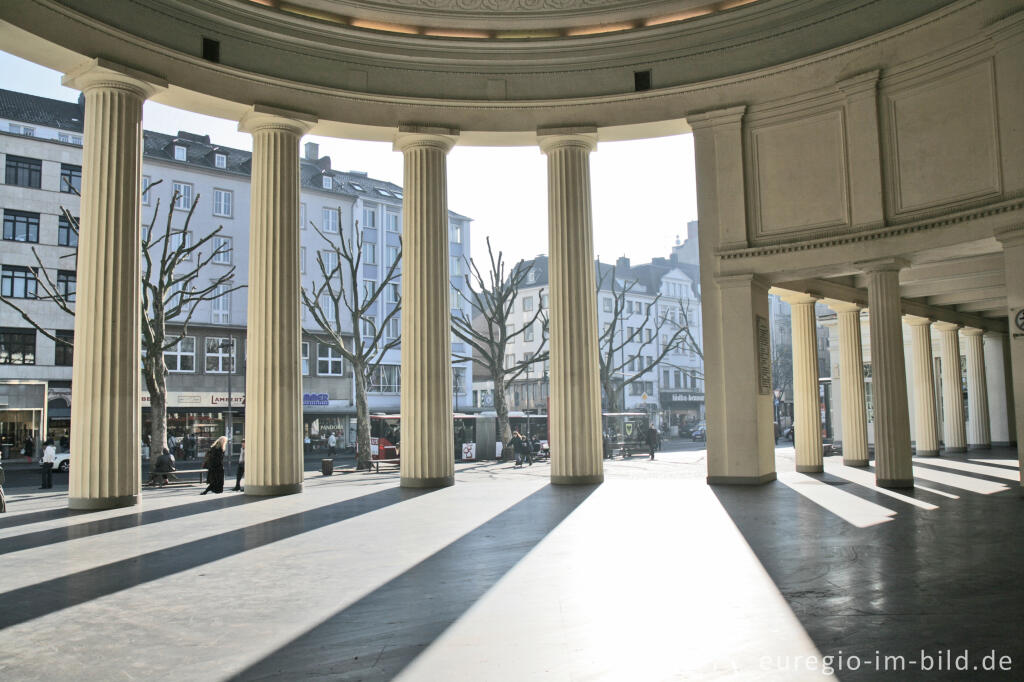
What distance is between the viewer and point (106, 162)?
13.6 m

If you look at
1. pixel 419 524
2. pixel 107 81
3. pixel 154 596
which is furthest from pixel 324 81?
pixel 154 596

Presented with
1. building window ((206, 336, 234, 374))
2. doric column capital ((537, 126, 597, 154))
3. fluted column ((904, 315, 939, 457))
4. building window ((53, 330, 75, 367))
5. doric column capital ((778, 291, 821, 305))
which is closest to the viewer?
doric column capital ((537, 126, 597, 154))

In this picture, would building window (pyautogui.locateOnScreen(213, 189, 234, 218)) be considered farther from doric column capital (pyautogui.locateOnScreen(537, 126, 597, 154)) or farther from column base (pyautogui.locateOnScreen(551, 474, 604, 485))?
column base (pyautogui.locateOnScreen(551, 474, 604, 485))

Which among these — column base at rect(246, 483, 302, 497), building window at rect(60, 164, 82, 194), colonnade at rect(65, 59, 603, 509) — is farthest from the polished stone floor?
building window at rect(60, 164, 82, 194)

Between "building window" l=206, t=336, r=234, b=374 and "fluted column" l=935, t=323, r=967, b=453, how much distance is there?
3600cm

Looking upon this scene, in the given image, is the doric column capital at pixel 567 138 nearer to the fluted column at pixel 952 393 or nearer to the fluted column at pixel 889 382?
the fluted column at pixel 889 382

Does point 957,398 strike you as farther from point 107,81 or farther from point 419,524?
point 107,81

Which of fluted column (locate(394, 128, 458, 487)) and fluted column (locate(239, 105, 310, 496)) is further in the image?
fluted column (locate(394, 128, 458, 487))

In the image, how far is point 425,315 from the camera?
17.0 meters

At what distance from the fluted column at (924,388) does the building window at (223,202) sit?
37.9 metres

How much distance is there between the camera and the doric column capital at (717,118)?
16366 millimetres

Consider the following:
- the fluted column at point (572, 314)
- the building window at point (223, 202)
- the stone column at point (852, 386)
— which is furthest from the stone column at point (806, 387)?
the building window at point (223, 202)

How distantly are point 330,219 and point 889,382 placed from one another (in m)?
43.3

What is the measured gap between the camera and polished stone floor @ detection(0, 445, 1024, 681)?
15.8ft
